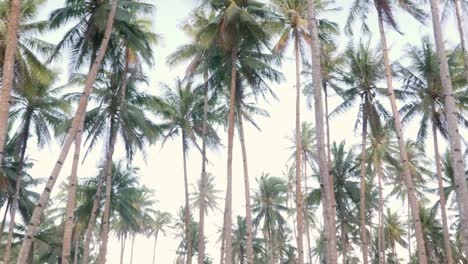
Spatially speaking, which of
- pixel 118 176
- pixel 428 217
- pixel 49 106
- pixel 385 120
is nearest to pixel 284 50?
pixel 385 120

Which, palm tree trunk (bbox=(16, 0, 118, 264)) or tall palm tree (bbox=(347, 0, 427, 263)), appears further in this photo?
tall palm tree (bbox=(347, 0, 427, 263))

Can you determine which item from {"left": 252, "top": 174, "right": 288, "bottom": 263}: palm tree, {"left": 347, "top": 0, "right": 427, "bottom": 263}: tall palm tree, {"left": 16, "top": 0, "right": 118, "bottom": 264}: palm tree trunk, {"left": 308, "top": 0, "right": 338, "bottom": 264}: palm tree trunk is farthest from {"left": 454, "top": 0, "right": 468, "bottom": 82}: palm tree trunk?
{"left": 252, "top": 174, "right": 288, "bottom": 263}: palm tree

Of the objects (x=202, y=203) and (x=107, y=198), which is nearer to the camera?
(x=107, y=198)

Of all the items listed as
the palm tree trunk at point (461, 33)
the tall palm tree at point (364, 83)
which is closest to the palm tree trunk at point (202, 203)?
the tall palm tree at point (364, 83)

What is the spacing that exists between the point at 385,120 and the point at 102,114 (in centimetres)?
1442

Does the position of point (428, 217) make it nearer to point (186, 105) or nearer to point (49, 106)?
point (186, 105)

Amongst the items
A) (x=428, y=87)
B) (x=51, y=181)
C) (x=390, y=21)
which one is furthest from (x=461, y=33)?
(x=51, y=181)

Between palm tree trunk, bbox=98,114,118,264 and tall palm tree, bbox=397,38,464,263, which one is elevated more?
tall palm tree, bbox=397,38,464,263

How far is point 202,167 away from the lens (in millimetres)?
24078

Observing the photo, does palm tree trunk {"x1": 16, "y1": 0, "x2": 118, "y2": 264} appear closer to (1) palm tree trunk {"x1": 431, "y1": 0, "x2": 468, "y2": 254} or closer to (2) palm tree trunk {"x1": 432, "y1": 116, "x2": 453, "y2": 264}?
(1) palm tree trunk {"x1": 431, "y1": 0, "x2": 468, "y2": 254}

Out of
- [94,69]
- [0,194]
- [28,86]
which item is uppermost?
[28,86]

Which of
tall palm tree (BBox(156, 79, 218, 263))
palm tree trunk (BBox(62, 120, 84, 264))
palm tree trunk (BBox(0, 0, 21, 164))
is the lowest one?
palm tree trunk (BBox(62, 120, 84, 264))

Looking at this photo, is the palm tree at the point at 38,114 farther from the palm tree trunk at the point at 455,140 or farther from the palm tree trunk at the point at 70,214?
the palm tree trunk at the point at 455,140

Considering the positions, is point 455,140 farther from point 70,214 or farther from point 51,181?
point 70,214
